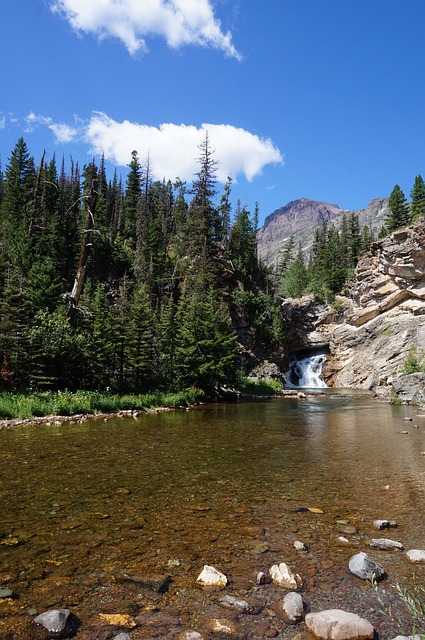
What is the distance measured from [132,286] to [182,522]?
5494 cm

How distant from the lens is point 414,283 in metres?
59.0

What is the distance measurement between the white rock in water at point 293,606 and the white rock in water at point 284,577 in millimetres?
279

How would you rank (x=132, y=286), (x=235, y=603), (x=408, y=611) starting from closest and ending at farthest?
1. (x=408, y=611)
2. (x=235, y=603)
3. (x=132, y=286)

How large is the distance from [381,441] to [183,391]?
19.4m

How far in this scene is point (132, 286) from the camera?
59.8 metres

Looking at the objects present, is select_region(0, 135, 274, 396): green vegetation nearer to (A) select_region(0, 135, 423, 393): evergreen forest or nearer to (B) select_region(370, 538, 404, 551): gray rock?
(A) select_region(0, 135, 423, 393): evergreen forest

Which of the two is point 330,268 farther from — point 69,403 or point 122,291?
point 69,403

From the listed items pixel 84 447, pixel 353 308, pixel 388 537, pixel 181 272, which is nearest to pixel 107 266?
pixel 181 272

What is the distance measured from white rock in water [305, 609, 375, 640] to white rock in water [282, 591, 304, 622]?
20 centimetres

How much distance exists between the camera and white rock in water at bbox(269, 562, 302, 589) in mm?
4713

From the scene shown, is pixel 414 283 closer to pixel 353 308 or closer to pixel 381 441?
pixel 353 308

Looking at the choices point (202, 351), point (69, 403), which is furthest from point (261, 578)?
point (202, 351)

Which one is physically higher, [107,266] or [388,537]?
[107,266]

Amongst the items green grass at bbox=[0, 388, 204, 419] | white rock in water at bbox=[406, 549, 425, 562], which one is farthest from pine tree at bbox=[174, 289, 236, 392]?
white rock in water at bbox=[406, 549, 425, 562]
